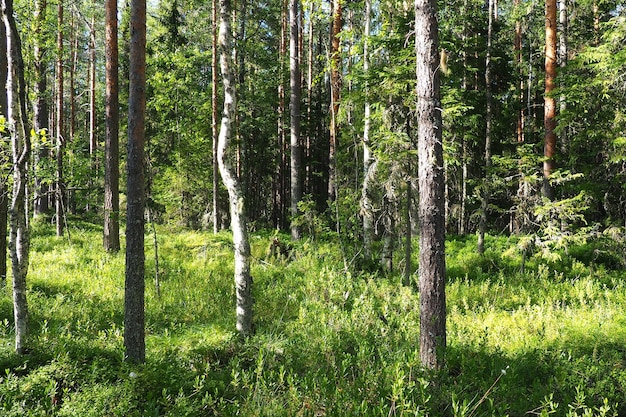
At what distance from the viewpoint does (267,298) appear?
9.21 m

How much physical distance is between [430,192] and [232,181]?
3.30m

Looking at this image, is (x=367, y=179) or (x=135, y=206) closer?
(x=135, y=206)

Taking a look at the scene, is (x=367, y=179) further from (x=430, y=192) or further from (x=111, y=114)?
(x=111, y=114)

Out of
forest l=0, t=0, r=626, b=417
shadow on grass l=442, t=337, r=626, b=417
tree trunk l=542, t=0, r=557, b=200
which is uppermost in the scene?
tree trunk l=542, t=0, r=557, b=200

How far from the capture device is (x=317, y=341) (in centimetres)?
Answer: 634

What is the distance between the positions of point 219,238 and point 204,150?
297 inches

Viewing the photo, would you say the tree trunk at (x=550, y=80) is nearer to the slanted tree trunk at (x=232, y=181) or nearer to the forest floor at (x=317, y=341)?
the forest floor at (x=317, y=341)

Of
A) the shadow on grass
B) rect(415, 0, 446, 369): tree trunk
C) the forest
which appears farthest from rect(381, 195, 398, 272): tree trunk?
the shadow on grass

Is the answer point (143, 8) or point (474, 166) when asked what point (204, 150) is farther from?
point (143, 8)

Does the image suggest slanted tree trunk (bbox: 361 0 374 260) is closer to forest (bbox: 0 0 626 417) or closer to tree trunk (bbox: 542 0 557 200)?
forest (bbox: 0 0 626 417)

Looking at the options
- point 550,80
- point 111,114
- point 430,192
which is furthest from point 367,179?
point 111,114

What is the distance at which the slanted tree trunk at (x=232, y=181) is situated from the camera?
6.86m

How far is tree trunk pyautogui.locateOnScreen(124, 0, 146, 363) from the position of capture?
5.42m

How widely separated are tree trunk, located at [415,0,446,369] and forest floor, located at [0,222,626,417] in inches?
21.6
